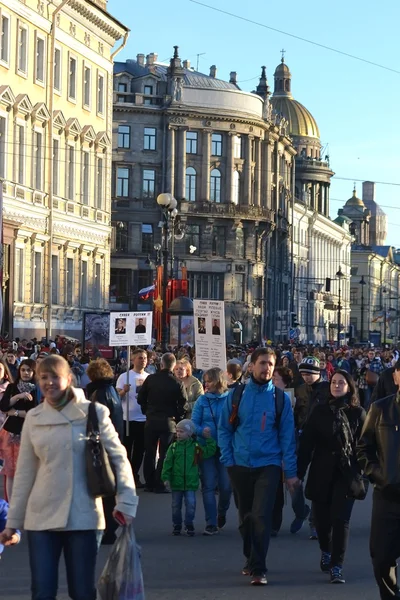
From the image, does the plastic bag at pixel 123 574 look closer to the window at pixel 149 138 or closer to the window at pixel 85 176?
the window at pixel 85 176

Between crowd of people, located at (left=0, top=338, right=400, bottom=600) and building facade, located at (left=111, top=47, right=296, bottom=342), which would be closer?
crowd of people, located at (left=0, top=338, right=400, bottom=600)

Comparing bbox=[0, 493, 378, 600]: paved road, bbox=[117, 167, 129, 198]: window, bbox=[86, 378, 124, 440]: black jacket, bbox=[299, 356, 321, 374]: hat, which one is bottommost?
bbox=[0, 493, 378, 600]: paved road

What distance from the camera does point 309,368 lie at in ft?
49.4

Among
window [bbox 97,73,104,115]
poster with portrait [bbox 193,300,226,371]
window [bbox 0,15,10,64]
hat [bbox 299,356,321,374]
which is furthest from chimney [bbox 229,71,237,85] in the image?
hat [bbox 299,356,321,374]

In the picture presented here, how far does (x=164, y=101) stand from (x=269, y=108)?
38.3ft

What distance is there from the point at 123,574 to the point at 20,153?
38.9 m

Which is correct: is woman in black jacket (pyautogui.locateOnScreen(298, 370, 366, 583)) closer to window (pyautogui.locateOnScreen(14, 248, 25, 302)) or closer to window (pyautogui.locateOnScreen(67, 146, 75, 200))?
window (pyautogui.locateOnScreen(14, 248, 25, 302))

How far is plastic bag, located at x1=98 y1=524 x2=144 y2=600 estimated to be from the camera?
7371mm

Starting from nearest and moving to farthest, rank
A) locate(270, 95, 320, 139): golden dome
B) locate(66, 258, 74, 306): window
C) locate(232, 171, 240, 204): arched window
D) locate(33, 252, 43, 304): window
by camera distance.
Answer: locate(33, 252, 43, 304): window < locate(66, 258, 74, 306): window < locate(232, 171, 240, 204): arched window < locate(270, 95, 320, 139): golden dome

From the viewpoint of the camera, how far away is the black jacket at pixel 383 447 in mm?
8492

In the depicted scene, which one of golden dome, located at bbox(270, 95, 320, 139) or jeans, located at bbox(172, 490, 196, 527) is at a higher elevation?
golden dome, located at bbox(270, 95, 320, 139)

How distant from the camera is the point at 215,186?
96312mm

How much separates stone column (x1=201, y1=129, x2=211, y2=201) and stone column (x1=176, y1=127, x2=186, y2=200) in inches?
59.3

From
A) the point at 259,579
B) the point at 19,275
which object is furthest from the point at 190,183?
the point at 259,579
